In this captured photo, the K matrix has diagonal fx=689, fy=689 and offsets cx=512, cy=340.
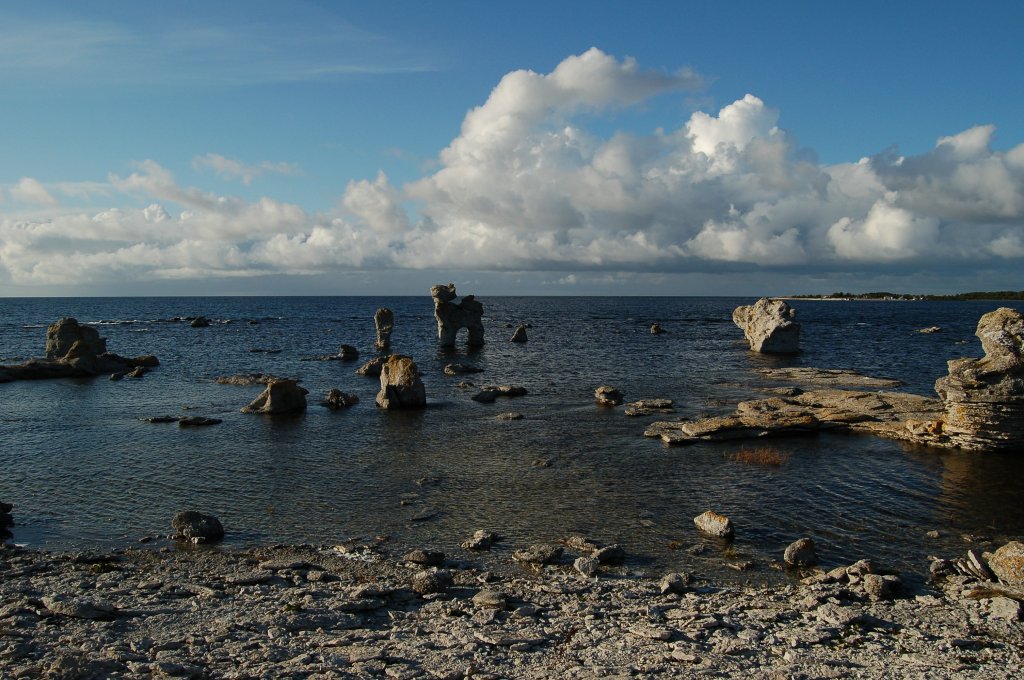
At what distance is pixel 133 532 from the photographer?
2355 cm

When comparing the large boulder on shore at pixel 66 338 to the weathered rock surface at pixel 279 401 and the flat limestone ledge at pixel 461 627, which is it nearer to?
the weathered rock surface at pixel 279 401

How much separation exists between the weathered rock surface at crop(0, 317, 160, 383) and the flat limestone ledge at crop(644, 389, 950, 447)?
2244 inches

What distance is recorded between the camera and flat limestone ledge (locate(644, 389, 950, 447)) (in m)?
37.2

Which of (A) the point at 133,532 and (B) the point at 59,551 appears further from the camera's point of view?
(A) the point at 133,532

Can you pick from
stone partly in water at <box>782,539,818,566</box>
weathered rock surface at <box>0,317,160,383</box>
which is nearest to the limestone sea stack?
stone partly in water at <box>782,539,818,566</box>

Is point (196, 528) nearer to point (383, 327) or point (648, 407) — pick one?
point (648, 407)

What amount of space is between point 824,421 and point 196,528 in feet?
110

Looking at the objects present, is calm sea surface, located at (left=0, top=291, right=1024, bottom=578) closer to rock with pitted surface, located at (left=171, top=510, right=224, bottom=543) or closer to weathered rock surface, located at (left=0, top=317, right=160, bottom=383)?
rock with pitted surface, located at (left=171, top=510, right=224, bottom=543)

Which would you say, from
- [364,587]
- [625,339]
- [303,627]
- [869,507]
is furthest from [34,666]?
[625,339]

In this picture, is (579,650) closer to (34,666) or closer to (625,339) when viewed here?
(34,666)

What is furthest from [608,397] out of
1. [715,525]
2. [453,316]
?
[453,316]

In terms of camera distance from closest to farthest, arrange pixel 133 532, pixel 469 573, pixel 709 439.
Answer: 1. pixel 469 573
2. pixel 133 532
3. pixel 709 439

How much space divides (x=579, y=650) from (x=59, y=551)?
16970 mm

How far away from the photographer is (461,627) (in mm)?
16219
